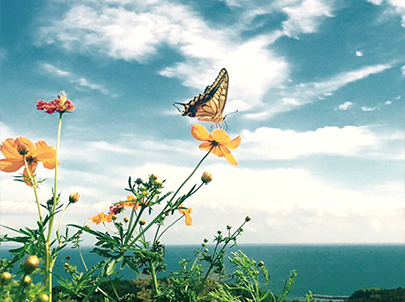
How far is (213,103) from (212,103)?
0.05ft

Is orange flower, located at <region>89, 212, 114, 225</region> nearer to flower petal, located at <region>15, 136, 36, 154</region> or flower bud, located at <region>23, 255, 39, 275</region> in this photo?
flower petal, located at <region>15, 136, 36, 154</region>

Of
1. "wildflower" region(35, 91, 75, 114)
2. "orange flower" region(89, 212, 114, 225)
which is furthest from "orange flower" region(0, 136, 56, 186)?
"orange flower" region(89, 212, 114, 225)

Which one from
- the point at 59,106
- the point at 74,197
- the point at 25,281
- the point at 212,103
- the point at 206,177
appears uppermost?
the point at 212,103

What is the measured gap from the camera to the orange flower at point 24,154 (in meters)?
1.69

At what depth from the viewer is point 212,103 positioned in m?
2.97

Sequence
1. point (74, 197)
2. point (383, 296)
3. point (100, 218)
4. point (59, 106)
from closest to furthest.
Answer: point (59, 106), point (74, 197), point (100, 218), point (383, 296)

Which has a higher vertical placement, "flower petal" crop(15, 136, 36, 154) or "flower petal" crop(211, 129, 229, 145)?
"flower petal" crop(211, 129, 229, 145)

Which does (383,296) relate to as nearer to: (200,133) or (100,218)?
(100,218)

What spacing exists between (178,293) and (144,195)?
134 centimetres

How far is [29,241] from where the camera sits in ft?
4.84

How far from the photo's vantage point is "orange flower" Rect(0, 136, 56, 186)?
1692 mm

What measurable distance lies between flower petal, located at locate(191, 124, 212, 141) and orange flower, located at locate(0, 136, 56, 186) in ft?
2.33

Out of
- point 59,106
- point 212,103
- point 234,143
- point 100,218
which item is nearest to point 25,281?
point 59,106

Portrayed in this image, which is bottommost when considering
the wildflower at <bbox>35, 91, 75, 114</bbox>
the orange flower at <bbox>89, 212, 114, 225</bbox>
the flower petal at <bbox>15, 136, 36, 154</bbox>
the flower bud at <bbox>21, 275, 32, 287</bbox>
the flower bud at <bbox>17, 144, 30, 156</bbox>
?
the flower bud at <bbox>21, 275, 32, 287</bbox>
